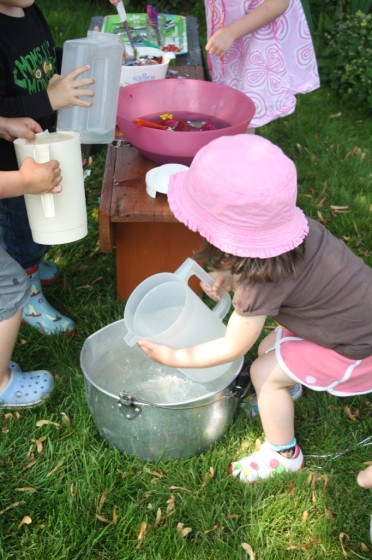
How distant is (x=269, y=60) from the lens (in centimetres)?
247

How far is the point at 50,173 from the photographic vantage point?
1.49 m

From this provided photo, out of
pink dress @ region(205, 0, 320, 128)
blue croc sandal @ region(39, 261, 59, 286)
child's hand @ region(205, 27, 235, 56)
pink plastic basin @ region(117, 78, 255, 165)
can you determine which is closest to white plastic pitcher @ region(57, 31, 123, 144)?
pink plastic basin @ region(117, 78, 255, 165)

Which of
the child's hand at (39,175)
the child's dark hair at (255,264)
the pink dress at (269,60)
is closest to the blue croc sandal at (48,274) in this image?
the child's hand at (39,175)

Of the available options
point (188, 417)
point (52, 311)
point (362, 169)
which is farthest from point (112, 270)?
point (362, 169)

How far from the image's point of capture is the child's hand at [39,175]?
147cm

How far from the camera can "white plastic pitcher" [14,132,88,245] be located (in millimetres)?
1540

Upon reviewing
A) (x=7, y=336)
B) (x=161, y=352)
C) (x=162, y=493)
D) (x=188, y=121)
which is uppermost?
(x=188, y=121)

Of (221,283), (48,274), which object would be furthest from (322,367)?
(48,274)

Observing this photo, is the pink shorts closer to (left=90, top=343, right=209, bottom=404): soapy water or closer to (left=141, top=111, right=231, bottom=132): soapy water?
(left=90, top=343, right=209, bottom=404): soapy water

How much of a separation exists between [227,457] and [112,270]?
3.31 feet

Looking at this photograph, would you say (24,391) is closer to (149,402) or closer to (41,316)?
(41,316)

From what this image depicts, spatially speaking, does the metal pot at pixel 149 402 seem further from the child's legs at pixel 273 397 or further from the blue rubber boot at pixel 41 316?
the blue rubber boot at pixel 41 316

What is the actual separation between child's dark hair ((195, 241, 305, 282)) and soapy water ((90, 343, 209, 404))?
0.58 metres

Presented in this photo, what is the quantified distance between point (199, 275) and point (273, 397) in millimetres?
380
